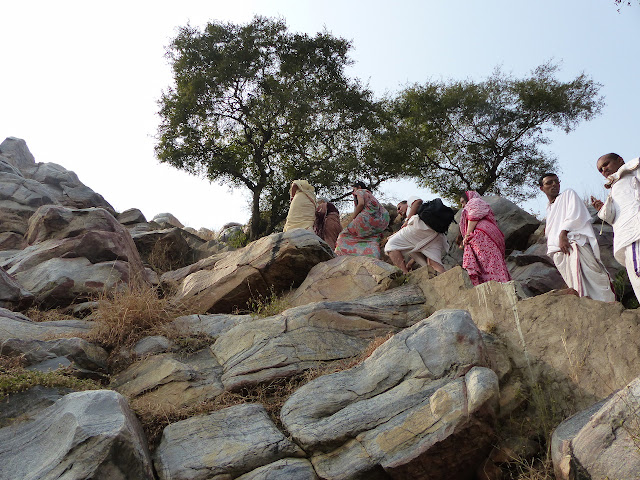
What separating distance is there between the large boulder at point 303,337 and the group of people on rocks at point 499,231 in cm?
167

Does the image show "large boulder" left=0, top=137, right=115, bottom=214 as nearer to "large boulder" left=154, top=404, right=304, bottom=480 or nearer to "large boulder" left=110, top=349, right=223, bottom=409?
"large boulder" left=110, top=349, right=223, bottom=409

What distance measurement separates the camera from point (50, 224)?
11570 millimetres

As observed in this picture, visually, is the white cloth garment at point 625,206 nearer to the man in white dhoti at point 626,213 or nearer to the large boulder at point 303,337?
the man in white dhoti at point 626,213

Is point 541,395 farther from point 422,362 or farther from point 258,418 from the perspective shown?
point 258,418

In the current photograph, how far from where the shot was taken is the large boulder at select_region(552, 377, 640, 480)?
4066 mm

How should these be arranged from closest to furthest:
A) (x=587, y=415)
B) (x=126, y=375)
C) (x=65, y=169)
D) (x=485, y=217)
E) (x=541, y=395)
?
(x=587, y=415) < (x=541, y=395) < (x=126, y=375) < (x=485, y=217) < (x=65, y=169)

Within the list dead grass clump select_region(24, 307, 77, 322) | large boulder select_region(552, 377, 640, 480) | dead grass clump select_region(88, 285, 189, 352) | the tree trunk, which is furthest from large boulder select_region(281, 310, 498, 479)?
the tree trunk

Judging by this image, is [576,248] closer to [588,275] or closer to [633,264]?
[588,275]

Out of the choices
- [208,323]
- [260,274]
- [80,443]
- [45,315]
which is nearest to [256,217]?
[260,274]

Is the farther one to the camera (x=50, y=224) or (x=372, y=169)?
(x=372, y=169)

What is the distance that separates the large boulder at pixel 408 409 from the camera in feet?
15.9

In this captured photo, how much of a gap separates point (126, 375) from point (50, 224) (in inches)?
229

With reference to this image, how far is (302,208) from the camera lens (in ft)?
40.7

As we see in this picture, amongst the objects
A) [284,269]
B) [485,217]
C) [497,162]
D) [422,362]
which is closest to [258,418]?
[422,362]
